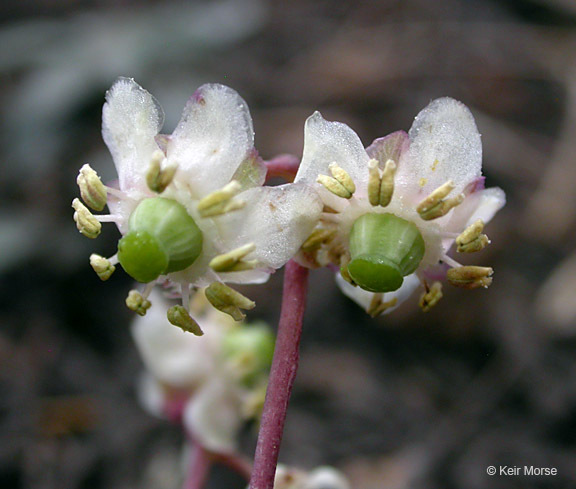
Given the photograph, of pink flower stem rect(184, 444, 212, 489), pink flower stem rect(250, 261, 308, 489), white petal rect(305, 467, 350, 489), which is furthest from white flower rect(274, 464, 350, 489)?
pink flower stem rect(250, 261, 308, 489)

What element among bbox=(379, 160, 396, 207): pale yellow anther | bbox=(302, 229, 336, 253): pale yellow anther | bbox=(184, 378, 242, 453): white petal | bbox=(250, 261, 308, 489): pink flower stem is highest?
bbox=(379, 160, 396, 207): pale yellow anther

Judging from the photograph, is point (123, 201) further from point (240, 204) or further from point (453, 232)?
point (453, 232)

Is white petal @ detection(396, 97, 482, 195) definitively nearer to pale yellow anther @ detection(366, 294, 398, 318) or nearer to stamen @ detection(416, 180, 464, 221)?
stamen @ detection(416, 180, 464, 221)

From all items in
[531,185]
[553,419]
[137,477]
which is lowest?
[137,477]

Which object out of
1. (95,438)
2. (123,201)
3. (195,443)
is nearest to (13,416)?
(95,438)

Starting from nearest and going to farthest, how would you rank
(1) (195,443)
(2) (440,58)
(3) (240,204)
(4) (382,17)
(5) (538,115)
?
(3) (240,204) → (1) (195,443) → (5) (538,115) → (2) (440,58) → (4) (382,17)

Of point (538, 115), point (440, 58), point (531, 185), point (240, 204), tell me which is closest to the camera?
point (240, 204)

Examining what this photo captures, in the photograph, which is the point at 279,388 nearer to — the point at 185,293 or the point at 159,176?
the point at 185,293

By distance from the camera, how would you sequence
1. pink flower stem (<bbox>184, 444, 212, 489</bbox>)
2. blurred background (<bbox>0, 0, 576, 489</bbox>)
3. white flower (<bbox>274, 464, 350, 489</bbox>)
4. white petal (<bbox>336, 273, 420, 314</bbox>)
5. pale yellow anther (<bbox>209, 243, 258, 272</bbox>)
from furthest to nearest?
blurred background (<bbox>0, 0, 576, 489</bbox>) < pink flower stem (<bbox>184, 444, 212, 489</bbox>) < white flower (<bbox>274, 464, 350, 489</bbox>) < white petal (<bbox>336, 273, 420, 314</bbox>) < pale yellow anther (<bbox>209, 243, 258, 272</bbox>)
